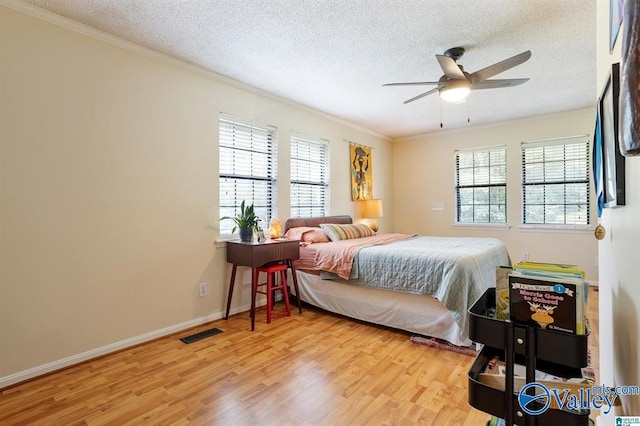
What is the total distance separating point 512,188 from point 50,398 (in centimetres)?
586

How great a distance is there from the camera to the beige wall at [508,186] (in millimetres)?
4637

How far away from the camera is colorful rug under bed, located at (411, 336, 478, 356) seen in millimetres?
2512

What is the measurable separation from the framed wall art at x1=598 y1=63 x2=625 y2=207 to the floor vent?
114 inches

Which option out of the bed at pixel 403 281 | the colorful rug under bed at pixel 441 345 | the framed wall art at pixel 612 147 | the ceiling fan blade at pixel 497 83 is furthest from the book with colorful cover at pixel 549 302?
the ceiling fan blade at pixel 497 83

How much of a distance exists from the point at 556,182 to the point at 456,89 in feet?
10.6

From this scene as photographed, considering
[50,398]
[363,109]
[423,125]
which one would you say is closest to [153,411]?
[50,398]

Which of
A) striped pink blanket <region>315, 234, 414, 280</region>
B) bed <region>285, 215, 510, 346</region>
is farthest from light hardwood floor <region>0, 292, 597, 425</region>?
striped pink blanket <region>315, 234, 414, 280</region>

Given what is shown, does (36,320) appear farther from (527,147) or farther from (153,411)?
(527,147)

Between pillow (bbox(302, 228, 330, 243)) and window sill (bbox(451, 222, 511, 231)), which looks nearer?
pillow (bbox(302, 228, 330, 243))

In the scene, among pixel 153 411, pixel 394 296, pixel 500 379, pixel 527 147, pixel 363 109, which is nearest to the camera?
pixel 500 379

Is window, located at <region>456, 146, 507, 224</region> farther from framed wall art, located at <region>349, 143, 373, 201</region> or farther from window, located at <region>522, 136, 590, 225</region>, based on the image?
framed wall art, located at <region>349, 143, 373, 201</region>

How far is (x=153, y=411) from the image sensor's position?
5.94 ft

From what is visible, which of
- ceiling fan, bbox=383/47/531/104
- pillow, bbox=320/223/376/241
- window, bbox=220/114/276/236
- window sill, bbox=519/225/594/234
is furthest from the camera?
window sill, bbox=519/225/594/234

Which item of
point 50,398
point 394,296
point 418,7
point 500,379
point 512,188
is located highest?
point 418,7
